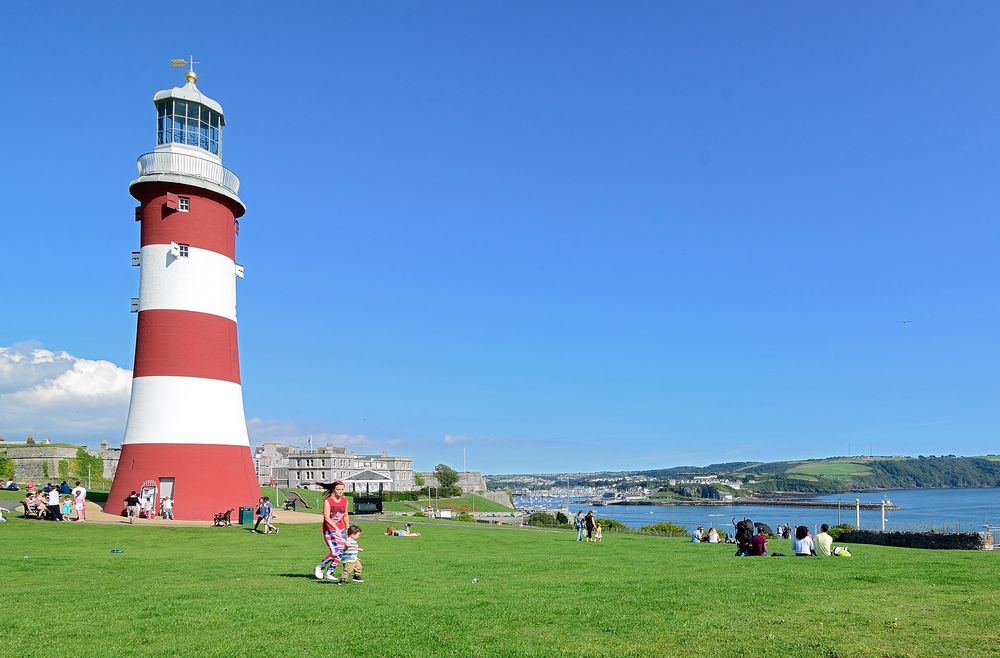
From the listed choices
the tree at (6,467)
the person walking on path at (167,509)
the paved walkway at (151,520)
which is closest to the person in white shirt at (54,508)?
the paved walkway at (151,520)

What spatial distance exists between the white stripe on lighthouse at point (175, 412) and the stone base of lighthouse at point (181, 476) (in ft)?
1.16

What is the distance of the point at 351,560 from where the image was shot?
12953 millimetres

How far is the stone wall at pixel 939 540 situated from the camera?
28641 mm

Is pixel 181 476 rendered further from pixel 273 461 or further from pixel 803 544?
pixel 273 461

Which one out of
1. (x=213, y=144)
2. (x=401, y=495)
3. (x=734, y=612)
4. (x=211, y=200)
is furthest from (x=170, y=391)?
(x=401, y=495)

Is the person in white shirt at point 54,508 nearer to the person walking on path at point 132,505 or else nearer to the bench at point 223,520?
the person walking on path at point 132,505

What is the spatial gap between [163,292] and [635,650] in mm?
28947

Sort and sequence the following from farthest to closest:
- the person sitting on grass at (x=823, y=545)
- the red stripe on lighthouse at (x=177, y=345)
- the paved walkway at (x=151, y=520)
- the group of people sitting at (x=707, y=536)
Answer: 1. the red stripe on lighthouse at (x=177, y=345)
2. the group of people sitting at (x=707, y=536)
3. the paved walkway at (x=151, y=520)
4. the person sitting on grass at (x=823, y=545)

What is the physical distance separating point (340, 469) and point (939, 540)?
348 ft

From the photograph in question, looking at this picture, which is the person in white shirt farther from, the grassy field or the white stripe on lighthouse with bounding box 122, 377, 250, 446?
the grassy field

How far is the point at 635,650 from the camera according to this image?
7816 mm

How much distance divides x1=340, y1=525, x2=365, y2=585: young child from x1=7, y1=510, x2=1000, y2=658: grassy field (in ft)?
1.53

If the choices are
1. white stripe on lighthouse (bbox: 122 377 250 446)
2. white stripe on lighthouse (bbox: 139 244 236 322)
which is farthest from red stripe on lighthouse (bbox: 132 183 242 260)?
white stripe on lighthouse (bbox: 122 377 250 446)

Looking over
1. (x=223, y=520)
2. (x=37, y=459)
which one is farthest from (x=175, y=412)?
(x=37, y=459)
